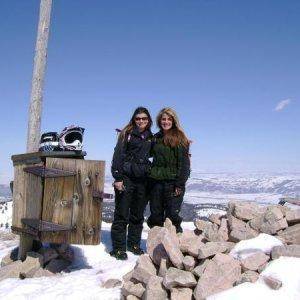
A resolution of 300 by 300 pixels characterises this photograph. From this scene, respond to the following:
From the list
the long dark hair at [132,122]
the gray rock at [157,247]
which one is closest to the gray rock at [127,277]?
the gray rock at [157,247]

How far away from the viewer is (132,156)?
7.96 m

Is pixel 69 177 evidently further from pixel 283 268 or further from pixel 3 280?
pixel 283 268

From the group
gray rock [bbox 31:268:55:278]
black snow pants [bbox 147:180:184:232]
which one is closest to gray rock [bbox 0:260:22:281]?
gray rock [bbox 31:268:55:278]

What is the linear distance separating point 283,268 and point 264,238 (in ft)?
3.13

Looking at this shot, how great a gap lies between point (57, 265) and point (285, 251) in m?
4.12

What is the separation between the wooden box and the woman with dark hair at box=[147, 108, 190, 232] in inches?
52.2

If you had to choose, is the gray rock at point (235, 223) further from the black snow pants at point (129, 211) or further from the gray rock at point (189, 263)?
the black snow pants at point (129, 211)

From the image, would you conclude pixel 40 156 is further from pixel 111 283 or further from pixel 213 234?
pixel 213 234

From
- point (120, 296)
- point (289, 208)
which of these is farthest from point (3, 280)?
point (289, 208)

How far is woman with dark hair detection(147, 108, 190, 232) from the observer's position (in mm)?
7961

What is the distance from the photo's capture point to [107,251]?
27.6 feet

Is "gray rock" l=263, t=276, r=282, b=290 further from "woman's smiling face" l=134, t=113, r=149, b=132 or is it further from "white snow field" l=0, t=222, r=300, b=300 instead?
"woman's smiling face" l=134, t=113, r=149, b=132

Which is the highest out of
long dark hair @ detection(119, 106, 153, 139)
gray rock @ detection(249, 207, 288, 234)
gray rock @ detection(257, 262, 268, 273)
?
long dark hair @ detection(119, 106, 153, 139)

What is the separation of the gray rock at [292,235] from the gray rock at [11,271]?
4487 mm
